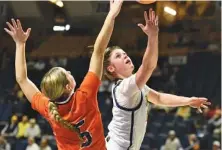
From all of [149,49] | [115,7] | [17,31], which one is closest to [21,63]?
[17,31]

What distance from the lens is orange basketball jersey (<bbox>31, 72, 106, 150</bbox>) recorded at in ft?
10.0

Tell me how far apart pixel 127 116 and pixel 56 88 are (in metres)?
0.62

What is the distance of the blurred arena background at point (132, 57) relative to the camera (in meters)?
11.1

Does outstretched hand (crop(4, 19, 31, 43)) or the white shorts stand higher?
outstretched hand (crop(4, 19, 31, 43))

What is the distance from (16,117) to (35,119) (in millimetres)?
462

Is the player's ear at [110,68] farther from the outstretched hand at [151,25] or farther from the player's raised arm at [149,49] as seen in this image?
the outstretched hand at [151,25]

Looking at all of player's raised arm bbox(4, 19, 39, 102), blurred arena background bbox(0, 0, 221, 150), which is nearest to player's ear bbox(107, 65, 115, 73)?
player's raised arm bbox(4, 19, 39, 102)

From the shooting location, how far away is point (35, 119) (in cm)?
1186

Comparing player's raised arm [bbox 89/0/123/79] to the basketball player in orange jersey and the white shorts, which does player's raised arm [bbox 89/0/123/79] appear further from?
the white shorts

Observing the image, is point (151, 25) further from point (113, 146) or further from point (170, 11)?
point (170, 11)

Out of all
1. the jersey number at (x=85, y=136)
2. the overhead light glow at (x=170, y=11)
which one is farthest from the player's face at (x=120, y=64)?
the overhead light glow at (x=170, y=11)

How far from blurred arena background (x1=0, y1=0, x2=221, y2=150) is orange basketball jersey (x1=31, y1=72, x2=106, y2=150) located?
263 inches

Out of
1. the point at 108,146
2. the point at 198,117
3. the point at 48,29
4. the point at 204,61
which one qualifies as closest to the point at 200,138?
the point at 198,117

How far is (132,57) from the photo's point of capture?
43.7ft
